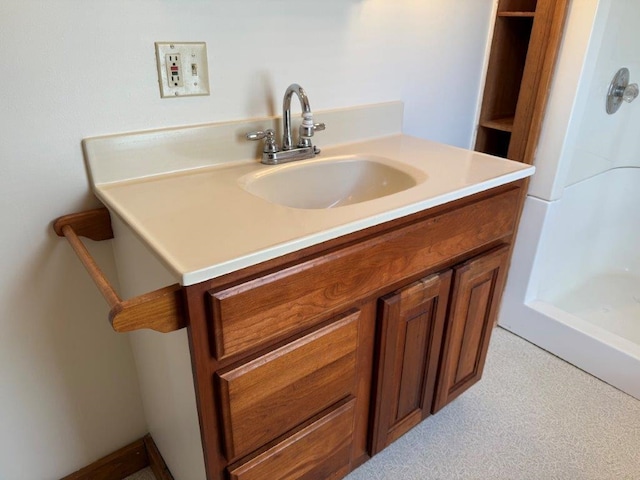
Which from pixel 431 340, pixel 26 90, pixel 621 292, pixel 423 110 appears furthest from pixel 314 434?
pixel 621 292

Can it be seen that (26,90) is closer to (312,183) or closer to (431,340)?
(312,183)

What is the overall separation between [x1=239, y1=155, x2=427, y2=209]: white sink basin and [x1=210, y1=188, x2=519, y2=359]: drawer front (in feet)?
0.56

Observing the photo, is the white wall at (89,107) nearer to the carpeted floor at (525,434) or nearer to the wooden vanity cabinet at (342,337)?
the carpeted floor at (525,434)

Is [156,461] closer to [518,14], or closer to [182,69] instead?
[182,69]

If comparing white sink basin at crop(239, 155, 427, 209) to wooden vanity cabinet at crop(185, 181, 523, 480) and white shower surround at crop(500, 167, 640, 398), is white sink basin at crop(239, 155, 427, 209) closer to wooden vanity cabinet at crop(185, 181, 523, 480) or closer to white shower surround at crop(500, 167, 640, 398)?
wooden vanity cabinet at crop(185, 181, 523, 480)

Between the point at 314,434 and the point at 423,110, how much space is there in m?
1.16

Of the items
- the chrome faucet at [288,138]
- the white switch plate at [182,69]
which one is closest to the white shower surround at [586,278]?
the chrome faucet at [288,138]

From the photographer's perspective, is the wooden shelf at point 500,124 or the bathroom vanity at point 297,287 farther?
the wooden shelf at point 500,124

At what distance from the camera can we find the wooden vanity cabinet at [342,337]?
2.65ft

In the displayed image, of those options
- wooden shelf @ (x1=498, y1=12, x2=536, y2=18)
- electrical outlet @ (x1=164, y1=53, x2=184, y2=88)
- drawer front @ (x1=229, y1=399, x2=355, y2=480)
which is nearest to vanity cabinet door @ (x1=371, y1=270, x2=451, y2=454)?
drawer front @ (x1=229, y1=399, x2=355, y2=480)

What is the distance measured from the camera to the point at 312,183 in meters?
1.28

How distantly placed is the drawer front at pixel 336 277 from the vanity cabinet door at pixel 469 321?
0.25 feet

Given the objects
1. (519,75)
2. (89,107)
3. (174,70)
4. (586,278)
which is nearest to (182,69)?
(174,70)

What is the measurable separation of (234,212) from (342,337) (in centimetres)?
34
